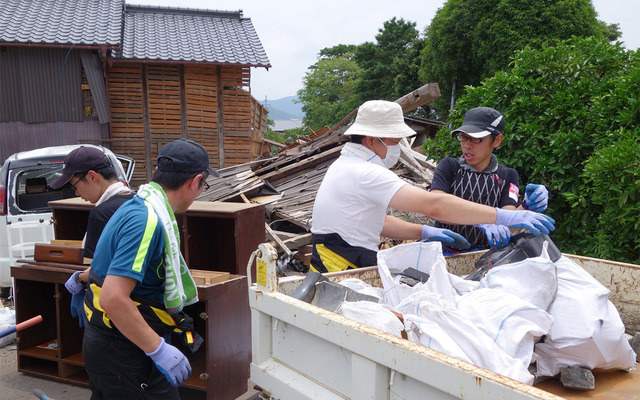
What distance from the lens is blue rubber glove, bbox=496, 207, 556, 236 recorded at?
8.09 ft

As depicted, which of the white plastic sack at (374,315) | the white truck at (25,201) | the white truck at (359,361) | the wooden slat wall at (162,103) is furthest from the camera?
the wooden slat wall at (162,103)

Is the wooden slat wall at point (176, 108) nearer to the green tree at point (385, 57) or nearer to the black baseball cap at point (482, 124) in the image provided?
the black baseball cap at point (482, 124)

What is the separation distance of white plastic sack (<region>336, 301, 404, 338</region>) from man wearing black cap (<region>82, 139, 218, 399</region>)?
810mm

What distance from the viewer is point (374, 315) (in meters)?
2.04

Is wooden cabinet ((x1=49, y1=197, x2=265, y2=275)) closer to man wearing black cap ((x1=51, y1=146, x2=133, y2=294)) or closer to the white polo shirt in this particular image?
man wearing black cap ((x1=51, y1=146, x2=133, y2=294))

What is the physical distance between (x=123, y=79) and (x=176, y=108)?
151 cm

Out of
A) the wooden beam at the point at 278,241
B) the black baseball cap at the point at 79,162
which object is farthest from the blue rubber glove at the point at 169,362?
the wooden beam at the point at 278,241

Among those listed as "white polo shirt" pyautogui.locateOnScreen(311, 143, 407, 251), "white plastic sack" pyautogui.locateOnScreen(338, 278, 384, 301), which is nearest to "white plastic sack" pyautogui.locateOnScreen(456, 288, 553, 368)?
"white plastic sack" pyautogui.locateOnScreen(338, 278, 384, 301)

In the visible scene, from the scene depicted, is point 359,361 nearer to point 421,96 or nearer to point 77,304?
point 77,304

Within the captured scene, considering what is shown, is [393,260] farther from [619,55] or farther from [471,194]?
[619,55]

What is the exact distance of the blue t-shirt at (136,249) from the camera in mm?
2062

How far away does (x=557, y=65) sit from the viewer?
4.93 meters

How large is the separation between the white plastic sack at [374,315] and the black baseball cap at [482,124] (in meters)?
1.58

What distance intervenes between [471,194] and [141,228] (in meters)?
2.20
